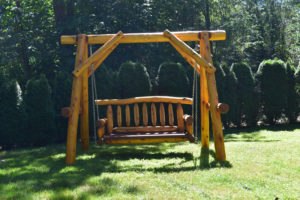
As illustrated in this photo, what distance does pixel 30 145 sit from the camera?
27.0ft

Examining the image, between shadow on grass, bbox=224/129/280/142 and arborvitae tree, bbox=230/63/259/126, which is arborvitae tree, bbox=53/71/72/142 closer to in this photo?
shadow on grass, bbox=224/129/280/142

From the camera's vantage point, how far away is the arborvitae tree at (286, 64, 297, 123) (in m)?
10.1

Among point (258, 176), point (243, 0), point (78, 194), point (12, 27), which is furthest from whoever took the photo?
point (243, 0)

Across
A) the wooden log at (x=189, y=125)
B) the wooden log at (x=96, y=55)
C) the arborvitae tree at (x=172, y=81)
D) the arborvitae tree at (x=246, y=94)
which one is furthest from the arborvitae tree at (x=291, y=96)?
the wooden log at (x=96, y=55)

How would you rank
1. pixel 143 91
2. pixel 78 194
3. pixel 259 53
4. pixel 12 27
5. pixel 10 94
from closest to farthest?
1. pixel 78 194
2. pixel 10 94
3. pixel 143 91
4. pixel 12 27
5. pixel 259 53

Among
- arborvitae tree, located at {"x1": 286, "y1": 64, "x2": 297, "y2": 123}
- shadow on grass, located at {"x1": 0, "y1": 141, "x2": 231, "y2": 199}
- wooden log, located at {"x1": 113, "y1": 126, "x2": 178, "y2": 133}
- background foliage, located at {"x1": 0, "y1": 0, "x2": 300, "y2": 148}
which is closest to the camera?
shadow on grass, located at {"x1": 0, "y1": 141, "x2": 231, "y2": 199}

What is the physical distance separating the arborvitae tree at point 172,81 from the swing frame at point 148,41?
3.05m

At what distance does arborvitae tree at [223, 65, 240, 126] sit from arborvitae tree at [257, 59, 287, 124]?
1.03m

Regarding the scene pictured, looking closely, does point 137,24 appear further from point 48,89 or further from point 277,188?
point 277,188

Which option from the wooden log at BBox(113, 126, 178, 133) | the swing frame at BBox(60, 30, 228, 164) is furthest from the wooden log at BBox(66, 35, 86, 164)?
the wooden log at BBox(113, 126, 178, 133)

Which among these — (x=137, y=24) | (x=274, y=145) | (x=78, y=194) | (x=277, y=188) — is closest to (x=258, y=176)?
(x=277, y=188)

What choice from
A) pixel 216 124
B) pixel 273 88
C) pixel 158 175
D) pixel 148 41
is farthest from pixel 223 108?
pixel 273 88

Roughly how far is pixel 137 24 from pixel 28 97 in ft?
16.8

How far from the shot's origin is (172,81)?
9.18m
